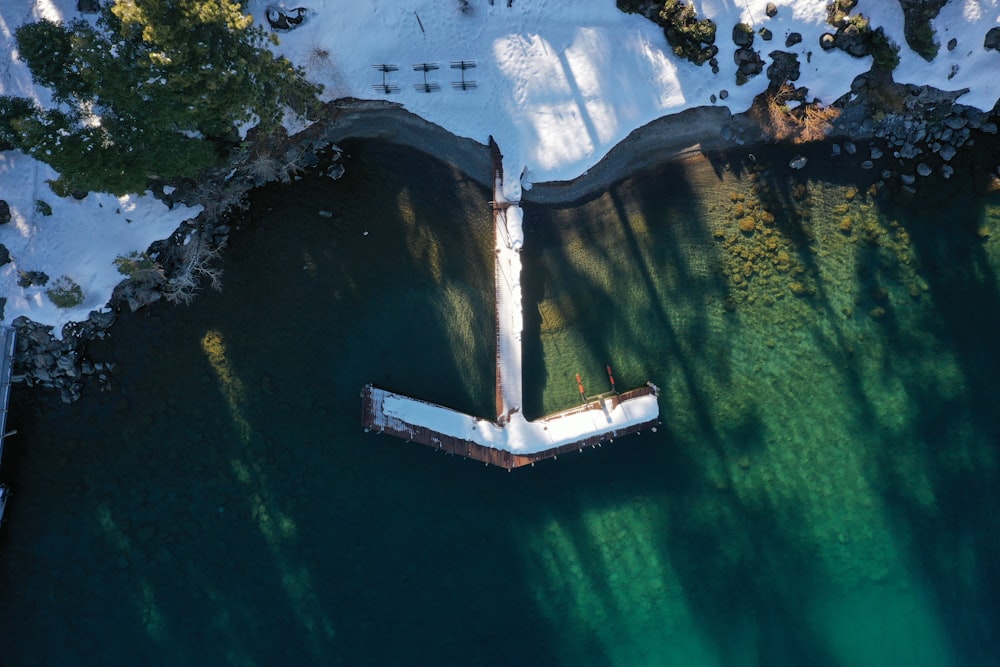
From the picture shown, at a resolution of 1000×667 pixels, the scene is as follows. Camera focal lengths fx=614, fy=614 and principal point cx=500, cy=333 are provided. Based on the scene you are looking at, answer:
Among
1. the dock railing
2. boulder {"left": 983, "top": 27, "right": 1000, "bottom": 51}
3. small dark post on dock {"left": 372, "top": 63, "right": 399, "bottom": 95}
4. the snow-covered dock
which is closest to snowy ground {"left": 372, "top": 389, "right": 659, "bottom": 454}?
the snow-covered dock

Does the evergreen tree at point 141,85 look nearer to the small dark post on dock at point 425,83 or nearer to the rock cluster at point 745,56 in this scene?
the small dark post on dock at point 425,83

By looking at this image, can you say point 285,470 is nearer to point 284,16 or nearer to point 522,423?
point 522,423

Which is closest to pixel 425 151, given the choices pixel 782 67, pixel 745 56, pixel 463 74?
pixel 463 74

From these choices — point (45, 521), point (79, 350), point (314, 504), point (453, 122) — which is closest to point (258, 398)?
point (314, 504)

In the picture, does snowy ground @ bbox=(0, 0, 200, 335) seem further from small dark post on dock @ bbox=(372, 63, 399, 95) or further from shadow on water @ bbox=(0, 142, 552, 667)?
small dark post on dock @ bbox=(372, 63, 399, 95)

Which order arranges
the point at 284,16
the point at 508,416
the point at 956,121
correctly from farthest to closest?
the point at 508,416 → the point at 956,121 → the point at 284,16

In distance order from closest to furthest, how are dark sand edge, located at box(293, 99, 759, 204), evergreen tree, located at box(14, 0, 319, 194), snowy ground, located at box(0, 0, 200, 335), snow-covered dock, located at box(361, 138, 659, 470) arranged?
evergreen tree, located at box(14, 0, 319, 194), snowy ground, located at box(0, 0, 200, 335), dark sand edge, located at box(293, 99, 759, 204), snow-covered dock, located at box(361, 138, 659, 470)
